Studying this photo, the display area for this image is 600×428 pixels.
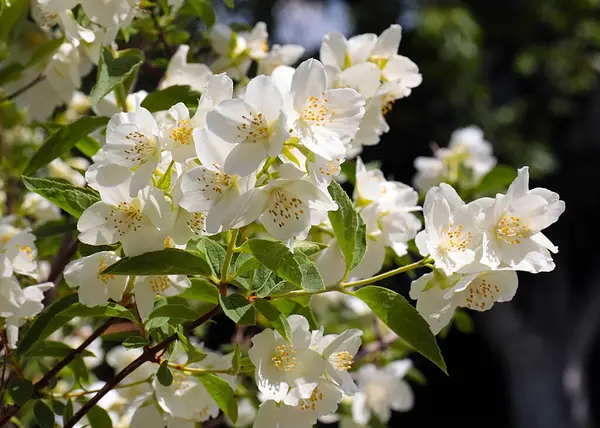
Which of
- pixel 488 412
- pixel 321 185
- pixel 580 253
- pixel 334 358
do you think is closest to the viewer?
pixel 321 185

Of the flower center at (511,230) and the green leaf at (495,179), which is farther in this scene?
the green leaf at (495,179)

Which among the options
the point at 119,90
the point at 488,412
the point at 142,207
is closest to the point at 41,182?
the point at 142,207

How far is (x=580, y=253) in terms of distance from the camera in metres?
7.25

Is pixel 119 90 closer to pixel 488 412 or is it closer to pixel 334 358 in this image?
pixel 334 358

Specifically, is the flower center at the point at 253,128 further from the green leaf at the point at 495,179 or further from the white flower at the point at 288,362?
the green leaf at the point at 495,179

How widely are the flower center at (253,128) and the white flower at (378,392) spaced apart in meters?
0.81

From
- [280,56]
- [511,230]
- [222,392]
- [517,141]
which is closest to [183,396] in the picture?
[222,392]

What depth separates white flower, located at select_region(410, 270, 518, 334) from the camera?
0.72 meters

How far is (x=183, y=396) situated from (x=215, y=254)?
0.23m

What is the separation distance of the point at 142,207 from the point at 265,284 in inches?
5.6

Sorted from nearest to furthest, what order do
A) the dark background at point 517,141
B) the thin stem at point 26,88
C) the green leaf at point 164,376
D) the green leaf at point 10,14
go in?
the green leaf at point 164,376 < the green leaf at point 10,14 < the thin stem at point 26,88 < the dark background at point 517,141

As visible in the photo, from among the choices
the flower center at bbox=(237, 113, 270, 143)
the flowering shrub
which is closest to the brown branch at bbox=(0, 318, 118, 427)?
the flowering shrub

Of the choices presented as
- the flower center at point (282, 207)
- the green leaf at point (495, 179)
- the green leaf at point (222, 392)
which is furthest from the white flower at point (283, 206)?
the green leaf at point (495, 179)

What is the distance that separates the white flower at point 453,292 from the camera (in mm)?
720
